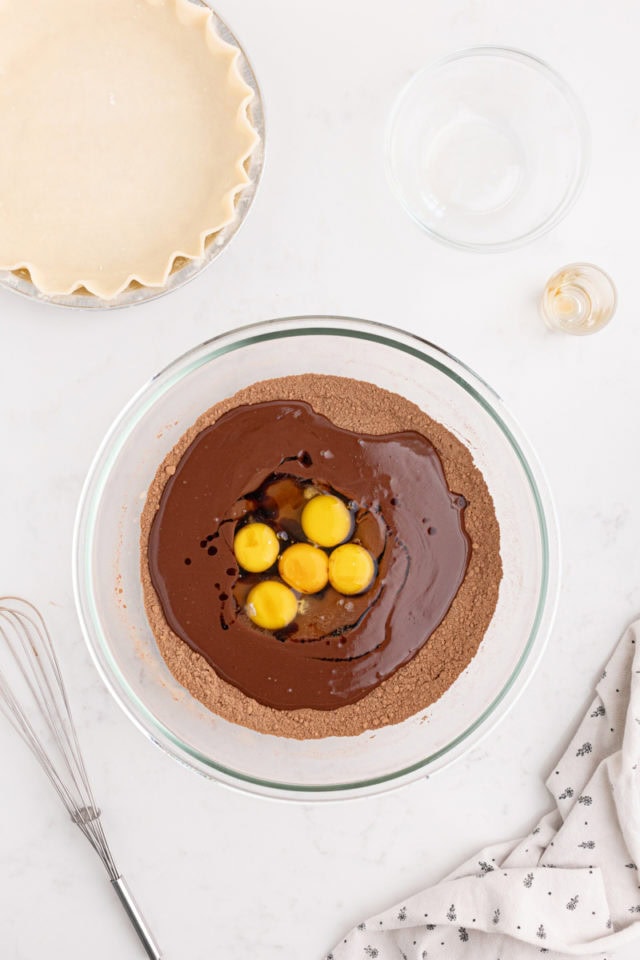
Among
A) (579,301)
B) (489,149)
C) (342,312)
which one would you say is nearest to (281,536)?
(342,312)

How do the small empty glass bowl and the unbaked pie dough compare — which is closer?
the unbaked pie dough

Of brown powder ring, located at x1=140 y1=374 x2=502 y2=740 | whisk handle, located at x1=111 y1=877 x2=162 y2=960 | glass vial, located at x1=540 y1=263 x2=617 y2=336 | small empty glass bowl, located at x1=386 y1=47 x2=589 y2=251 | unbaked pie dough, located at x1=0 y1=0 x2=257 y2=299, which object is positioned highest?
unbaked pie dough, located at x1=0 y1=0 x2=257 y2=299

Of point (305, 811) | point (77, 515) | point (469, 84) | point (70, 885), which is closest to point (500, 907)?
point (305, 811)

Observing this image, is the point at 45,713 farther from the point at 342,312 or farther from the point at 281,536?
the point at 342,312

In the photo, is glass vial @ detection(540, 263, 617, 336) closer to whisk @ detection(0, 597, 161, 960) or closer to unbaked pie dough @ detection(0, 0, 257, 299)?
unbaked pie dough @ detection(0, 0, 257, 299)

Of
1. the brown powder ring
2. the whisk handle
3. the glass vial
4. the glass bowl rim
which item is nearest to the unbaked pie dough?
the glass bowl rim

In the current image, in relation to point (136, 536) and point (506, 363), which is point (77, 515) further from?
point (506, 363)
